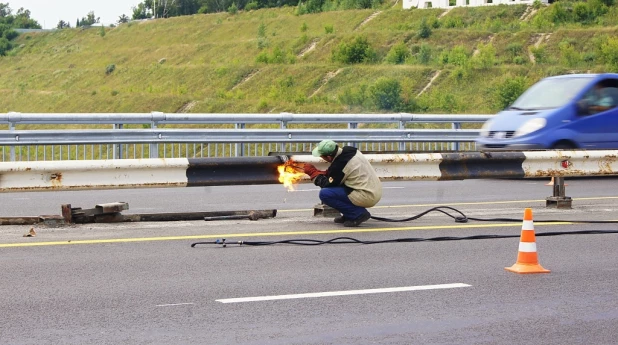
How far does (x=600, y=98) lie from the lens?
66.0ft

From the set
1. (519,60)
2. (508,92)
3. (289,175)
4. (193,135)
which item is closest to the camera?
(289,175)

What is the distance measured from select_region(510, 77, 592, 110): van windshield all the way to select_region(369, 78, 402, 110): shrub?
48464 millimetres

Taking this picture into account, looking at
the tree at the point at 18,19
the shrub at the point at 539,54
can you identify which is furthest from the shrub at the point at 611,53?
the tree at the point at 18,19

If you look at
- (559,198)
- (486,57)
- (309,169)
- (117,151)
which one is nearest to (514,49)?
(486,57)

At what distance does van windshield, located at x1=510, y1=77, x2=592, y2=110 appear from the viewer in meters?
20.0

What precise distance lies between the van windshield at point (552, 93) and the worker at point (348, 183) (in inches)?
364

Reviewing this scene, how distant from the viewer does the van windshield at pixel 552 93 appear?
2004cm

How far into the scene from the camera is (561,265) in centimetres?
930

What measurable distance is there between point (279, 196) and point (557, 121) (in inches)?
238

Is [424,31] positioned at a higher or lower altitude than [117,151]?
higher

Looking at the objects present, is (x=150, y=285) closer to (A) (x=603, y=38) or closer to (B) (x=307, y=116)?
(B) (x=307, y=116)

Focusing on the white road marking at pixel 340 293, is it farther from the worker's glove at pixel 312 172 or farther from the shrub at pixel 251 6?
the shrub at pixel 251 6

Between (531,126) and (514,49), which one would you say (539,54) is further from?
(531,126)

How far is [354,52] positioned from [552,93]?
216 ft
